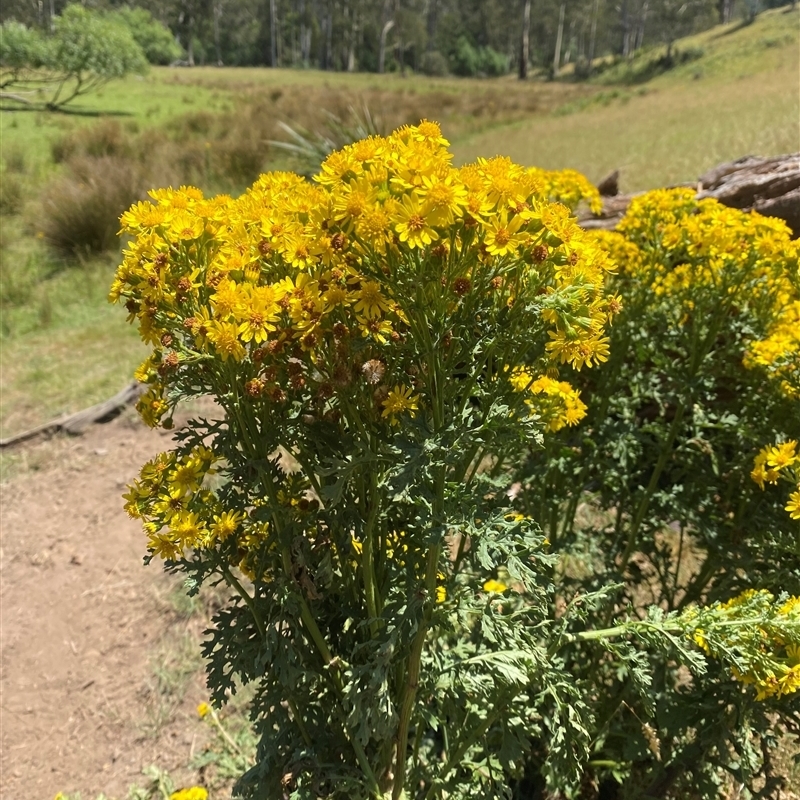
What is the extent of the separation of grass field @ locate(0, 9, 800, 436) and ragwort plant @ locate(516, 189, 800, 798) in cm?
459

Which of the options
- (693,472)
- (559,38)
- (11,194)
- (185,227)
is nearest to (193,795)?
(185,227)

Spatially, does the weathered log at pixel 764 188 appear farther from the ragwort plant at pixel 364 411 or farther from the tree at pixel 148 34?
the tree at pixel 148 34

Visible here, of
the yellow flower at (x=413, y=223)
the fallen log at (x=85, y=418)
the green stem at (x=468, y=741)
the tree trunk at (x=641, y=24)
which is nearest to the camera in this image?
the yellow flower at (x=413, y=223)

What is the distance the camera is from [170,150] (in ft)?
36.5

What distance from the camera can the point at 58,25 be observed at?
888 cm

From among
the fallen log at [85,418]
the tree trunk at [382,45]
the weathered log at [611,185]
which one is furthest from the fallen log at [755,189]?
the tree trunk at [382,45]

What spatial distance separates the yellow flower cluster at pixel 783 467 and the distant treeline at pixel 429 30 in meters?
50.3

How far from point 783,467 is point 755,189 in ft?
10.6

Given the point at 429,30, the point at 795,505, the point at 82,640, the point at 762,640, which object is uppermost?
the point at 429,30

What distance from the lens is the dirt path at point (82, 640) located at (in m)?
2.67

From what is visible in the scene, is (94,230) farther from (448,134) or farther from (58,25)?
(448,134)

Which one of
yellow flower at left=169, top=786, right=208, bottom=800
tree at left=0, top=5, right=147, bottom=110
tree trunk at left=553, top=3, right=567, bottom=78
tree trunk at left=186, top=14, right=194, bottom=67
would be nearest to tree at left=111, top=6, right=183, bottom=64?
tree at left=0, top=5, right=147, bottom=110

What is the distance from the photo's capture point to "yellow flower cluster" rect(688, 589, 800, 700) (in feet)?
3.91

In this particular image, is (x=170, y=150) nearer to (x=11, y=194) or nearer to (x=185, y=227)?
(x=11, y=194)
